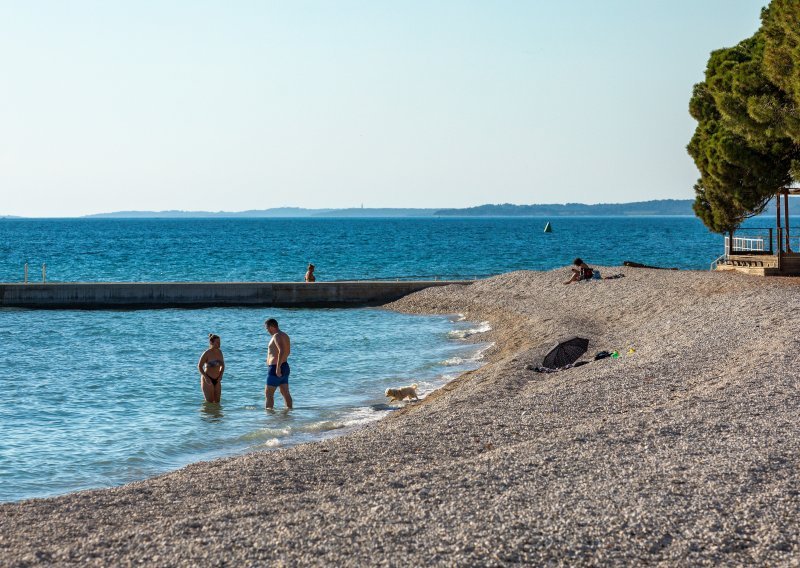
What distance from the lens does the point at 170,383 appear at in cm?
1983

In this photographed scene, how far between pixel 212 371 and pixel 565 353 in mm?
6421

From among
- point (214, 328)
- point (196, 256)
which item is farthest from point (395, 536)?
point (196, 256)

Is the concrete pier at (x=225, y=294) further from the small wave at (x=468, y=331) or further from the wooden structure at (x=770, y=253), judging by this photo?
the wooden structure at (x=770, y=253)

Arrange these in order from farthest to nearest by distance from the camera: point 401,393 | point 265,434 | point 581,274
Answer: point 581,274 < point 401,393 < point 265,434

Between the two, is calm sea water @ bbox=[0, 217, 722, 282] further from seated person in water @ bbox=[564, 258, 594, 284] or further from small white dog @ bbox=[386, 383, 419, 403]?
small white dog @ bbox=[386, 383, 419, 403]

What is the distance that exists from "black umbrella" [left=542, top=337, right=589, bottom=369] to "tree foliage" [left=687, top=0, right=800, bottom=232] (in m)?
7.37

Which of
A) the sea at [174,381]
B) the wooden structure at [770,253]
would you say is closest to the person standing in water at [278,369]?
the sea at [174,381]

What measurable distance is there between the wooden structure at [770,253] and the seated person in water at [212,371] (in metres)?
17.7

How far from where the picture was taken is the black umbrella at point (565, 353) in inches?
706

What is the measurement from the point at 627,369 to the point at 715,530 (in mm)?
8243

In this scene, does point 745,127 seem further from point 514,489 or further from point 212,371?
point 514,489

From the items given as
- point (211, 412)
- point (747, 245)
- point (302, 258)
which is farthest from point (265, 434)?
point (302, 258)

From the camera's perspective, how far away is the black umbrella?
1792 centimetres

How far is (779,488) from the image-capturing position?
8.15 metres
